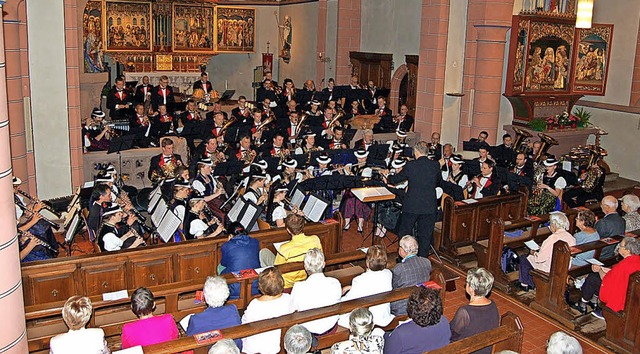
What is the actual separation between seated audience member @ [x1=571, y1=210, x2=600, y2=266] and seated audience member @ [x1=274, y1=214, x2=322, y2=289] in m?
3.58

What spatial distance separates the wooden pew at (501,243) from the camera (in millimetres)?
8891

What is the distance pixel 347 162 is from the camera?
12.2 meters

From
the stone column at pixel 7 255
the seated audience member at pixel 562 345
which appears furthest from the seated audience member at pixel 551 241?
the stone column at pixel 7 255

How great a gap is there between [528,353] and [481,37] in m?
9.50

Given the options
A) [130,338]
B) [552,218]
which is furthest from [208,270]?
[552,218]

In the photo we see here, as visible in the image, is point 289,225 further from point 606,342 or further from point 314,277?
point 606,342

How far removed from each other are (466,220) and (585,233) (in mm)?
2057

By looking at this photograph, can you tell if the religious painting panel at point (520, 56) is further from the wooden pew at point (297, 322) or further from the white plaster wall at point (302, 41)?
the wooden pew at point (297, 322)

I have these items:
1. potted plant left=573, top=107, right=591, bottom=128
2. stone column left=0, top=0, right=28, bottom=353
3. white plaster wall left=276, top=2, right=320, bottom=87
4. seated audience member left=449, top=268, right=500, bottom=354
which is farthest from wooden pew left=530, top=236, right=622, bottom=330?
white plaster wall left=276, top=2, right=320, bottom=87

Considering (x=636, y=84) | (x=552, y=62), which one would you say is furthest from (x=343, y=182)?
(x=636, y=84)

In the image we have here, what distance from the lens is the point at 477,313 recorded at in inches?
219

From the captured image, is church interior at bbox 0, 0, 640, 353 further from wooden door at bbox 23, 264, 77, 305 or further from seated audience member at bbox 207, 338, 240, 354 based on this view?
seated audience member at bbox 207, 338, 240, 354

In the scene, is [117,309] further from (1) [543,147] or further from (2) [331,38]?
(2) [331,38]

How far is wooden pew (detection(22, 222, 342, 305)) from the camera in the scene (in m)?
6.85
